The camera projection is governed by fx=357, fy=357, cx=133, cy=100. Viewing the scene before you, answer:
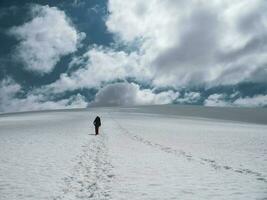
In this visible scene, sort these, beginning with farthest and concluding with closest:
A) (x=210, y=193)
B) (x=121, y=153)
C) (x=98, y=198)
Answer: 1. (x=121, y=153)
2. (x=210, y=193)
3. (x=98, y=198)

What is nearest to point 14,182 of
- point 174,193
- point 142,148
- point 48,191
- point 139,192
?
point 48,191

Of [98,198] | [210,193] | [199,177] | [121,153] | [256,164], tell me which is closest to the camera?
[98,198]

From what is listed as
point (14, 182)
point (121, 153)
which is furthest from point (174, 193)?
point (121, 153)

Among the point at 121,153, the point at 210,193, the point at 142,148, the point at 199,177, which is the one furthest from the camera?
the point at 142,148

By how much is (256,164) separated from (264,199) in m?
7.56

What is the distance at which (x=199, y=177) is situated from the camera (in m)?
14.9

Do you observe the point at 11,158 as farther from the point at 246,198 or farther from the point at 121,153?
the point at 246,198

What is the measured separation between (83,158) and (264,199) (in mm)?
10334

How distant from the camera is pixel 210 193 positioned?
12289 millimetres

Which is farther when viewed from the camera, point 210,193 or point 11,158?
point 11,158

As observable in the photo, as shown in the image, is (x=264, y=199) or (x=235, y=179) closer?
(x=264, y=199)

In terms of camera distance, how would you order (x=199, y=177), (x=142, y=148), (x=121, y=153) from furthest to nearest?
(x=142, y=148) → (x=121, y=153) → (x=199, y=177)

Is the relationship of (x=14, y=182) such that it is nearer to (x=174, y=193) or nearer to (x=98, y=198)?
(x=98, y=198)

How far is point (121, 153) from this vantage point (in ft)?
70.1
